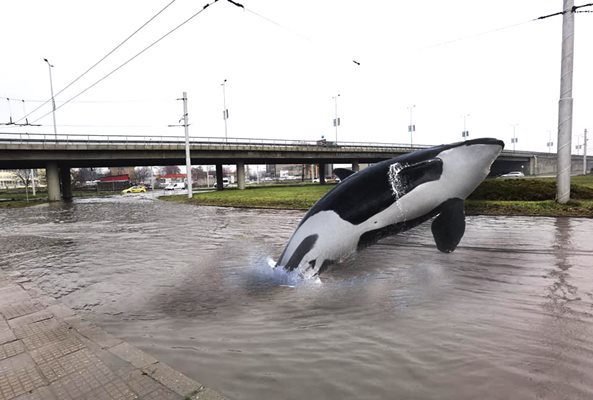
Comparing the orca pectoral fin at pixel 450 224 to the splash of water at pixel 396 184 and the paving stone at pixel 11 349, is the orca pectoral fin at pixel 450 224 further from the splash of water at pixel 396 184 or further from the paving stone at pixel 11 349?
the paving stone at pixel 11 349

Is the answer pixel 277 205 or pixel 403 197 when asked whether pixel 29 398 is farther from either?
pixel 277 205

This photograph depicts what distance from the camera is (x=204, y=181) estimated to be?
143500mm

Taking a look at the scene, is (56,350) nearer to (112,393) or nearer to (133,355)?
(133,355)

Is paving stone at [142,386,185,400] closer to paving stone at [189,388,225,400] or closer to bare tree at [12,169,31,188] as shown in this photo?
paving stone at [189,388,225,400]

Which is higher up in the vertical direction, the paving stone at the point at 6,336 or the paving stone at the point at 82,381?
the paving stone at the point at 82,381

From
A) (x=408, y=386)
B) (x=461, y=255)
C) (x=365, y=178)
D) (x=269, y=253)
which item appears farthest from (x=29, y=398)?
(x=461, y=255)

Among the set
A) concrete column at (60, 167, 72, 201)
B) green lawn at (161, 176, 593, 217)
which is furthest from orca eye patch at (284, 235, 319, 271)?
concrete column at (60, 167, 72, 201)

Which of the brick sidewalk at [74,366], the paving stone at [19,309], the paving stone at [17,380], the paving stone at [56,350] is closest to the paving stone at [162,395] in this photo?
the brick sidewalk at [74,366]

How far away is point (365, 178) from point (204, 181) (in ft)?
465

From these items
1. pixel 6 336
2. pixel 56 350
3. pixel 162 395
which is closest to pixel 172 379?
pixel 162 395

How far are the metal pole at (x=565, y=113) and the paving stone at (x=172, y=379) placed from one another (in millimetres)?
18327

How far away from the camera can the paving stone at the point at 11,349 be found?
433 cm

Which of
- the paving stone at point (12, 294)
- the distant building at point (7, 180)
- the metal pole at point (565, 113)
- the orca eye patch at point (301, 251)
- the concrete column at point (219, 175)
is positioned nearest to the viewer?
the paving stone at point (12, 294)

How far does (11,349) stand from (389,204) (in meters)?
6.60
